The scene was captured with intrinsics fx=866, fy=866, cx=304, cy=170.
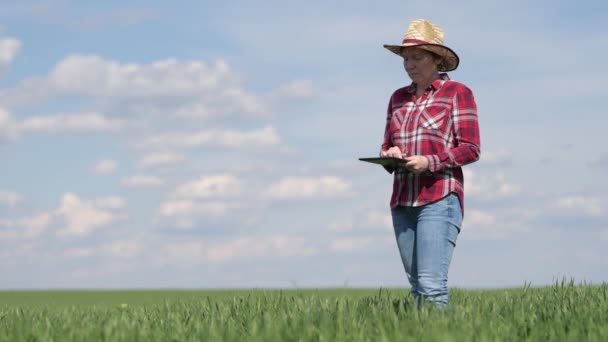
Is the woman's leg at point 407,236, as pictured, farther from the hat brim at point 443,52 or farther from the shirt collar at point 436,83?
the hat brim at point 443,52

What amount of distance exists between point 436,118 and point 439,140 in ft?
0.53

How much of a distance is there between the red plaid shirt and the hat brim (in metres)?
0.22

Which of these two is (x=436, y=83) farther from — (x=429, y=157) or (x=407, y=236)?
(x=407, y=236)

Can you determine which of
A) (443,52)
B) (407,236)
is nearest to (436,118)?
(443,52)

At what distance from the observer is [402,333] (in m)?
5.12

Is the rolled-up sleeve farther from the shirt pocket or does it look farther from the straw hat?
the straw hat

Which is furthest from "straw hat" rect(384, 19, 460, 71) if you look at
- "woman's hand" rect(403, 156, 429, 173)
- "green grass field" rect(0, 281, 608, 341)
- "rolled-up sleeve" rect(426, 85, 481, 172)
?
"green grass field" rect(0, 281, 608, 341)

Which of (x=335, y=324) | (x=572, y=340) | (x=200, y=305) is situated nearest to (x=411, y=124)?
(x=335, y=324)

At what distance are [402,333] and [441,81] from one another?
214 cm

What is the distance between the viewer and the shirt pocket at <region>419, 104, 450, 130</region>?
20.6 feet

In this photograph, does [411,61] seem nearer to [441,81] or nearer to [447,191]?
[441,81]

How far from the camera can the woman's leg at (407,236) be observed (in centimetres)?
636

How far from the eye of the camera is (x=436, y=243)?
6.09m

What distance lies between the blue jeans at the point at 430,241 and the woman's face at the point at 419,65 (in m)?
0.91
